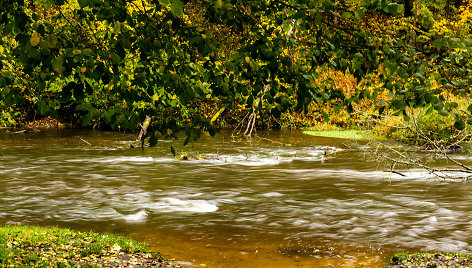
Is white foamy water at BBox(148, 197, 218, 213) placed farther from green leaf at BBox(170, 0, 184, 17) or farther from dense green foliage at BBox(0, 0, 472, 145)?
green leaf at BBox(170, 0, 184, 17)

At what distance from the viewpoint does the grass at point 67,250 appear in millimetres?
7459

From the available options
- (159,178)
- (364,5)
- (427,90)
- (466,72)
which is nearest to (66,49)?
(364,5)

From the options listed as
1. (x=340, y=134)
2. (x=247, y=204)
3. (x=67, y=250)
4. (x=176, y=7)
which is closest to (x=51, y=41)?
(x=176, y=7)

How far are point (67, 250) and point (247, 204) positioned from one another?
604 cm

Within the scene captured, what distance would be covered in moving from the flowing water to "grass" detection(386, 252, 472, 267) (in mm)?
438

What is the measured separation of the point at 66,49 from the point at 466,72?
12.2ft

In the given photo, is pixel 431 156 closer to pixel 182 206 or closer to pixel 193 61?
pixel 182 206

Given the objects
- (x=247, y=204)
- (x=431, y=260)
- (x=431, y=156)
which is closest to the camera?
(x=431, y=260)

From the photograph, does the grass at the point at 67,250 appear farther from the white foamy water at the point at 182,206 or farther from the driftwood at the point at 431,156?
the driftwood at the point at 431,156

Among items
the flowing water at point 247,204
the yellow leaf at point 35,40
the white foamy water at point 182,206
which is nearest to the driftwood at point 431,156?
the flowing water at point 247,204

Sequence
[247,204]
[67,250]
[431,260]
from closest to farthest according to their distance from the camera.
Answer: [67,250] → [431,260] → [247,204]

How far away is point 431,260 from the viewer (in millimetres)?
8461

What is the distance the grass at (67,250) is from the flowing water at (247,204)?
855mm

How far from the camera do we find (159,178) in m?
17.2
